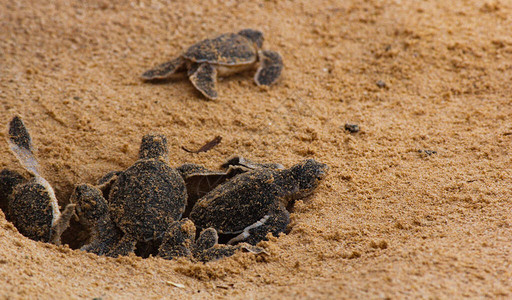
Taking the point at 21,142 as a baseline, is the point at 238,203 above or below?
below

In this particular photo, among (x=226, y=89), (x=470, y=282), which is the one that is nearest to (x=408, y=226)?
(x=470, y=282)

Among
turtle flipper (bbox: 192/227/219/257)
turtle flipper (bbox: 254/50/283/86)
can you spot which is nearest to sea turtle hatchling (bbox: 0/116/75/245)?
turtle flipper (bbox: 192/227/219/257)

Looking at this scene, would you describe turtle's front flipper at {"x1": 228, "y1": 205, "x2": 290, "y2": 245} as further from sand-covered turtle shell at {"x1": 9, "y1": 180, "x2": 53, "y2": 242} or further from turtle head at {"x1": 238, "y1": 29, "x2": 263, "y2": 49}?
turtle head at {"x1": 238, "y1": 29, "x2": 263, "y2": 49}

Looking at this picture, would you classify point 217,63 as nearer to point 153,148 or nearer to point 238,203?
point 153,148

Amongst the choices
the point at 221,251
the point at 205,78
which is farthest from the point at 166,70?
the point at 221,251

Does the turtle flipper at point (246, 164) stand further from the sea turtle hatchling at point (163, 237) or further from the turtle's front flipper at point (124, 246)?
the turtle's front flipper at point (124, 246)

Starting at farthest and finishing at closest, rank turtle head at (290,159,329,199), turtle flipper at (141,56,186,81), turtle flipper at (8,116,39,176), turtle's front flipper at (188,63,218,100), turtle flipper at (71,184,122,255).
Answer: turtle flipper at (141,56,186,81)
turtle's front flipper at (188,63,218,100)
turtle flipper at (8,116,39,176)
turtle head at (290,159,329,199)
turtle flipper at (71,184,122,255)

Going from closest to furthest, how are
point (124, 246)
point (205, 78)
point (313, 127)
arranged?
1. point (124, 246)
2. point (313, 127)
3. point (205, 78)
